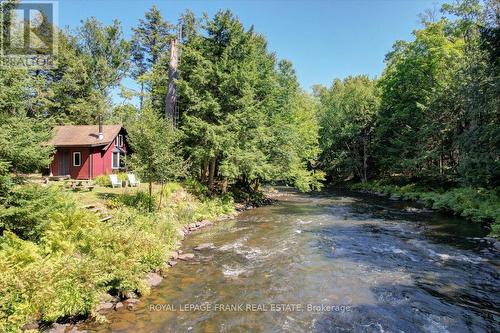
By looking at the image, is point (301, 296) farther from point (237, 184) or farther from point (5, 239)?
point (237, 184)

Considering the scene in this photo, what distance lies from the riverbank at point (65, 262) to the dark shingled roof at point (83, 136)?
1468 cm

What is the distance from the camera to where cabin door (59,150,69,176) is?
88.2 feet

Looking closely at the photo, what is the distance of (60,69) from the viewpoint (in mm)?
41312

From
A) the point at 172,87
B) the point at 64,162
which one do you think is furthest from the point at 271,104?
the point at 64,162

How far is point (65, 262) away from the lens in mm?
8562

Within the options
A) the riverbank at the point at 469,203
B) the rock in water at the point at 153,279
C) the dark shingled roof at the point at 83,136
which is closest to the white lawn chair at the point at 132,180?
the dark shingled roof at the point at 83,136

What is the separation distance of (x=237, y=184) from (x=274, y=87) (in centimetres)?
1013

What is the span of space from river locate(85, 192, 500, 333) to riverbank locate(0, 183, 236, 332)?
0.67 m

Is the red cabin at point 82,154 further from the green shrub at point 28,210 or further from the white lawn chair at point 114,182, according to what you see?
the green shrub at point 28,210

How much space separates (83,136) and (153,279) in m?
21.6

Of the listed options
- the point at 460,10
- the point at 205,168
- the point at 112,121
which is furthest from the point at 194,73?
the point at 460,10

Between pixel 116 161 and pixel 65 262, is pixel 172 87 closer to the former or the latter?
pixel 116 161

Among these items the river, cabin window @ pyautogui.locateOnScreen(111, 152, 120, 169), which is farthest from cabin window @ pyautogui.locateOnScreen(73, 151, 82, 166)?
the river

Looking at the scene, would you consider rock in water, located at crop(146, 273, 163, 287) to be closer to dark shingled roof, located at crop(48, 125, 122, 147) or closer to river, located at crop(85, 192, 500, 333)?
river, located at crop(85, 192, 500, 333)
